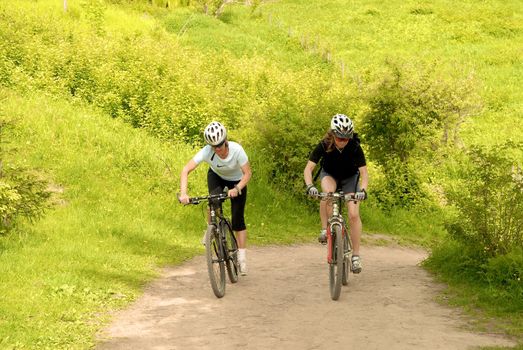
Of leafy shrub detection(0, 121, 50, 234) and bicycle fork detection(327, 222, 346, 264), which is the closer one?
bicycle fork detection(327, 222, 346, 264)

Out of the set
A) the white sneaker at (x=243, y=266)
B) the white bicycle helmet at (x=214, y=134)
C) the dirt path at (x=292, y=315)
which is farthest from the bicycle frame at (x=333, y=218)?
the white sneaker at (x=243, y=266)

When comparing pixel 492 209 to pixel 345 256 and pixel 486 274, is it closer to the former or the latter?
pixel 486 274

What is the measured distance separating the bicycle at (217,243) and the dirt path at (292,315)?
0.28 m

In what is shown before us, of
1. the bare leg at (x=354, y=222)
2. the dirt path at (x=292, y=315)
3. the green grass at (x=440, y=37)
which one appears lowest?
the dirt path at (x=292, y=315)

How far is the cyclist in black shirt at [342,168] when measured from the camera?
10133 millimetres

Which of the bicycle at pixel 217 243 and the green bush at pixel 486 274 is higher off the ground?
the bicycle at pixel 217 243

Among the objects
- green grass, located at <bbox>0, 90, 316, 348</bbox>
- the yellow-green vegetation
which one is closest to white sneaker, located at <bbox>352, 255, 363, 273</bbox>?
the yellow-green vegetation

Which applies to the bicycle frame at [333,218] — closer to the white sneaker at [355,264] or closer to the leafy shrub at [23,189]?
the white sneaker at [355,264]

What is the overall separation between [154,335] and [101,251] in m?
4.39

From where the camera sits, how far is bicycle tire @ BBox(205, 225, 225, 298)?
982 cm

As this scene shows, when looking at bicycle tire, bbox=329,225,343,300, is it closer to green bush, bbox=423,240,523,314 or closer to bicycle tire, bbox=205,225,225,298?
bicycle tire, bbox=205,225,225,298

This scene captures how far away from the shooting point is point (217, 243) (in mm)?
10125

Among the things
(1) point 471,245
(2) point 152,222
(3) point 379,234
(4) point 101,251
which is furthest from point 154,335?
(3) point 379,234

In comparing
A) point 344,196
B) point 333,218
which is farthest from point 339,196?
point 333,218
